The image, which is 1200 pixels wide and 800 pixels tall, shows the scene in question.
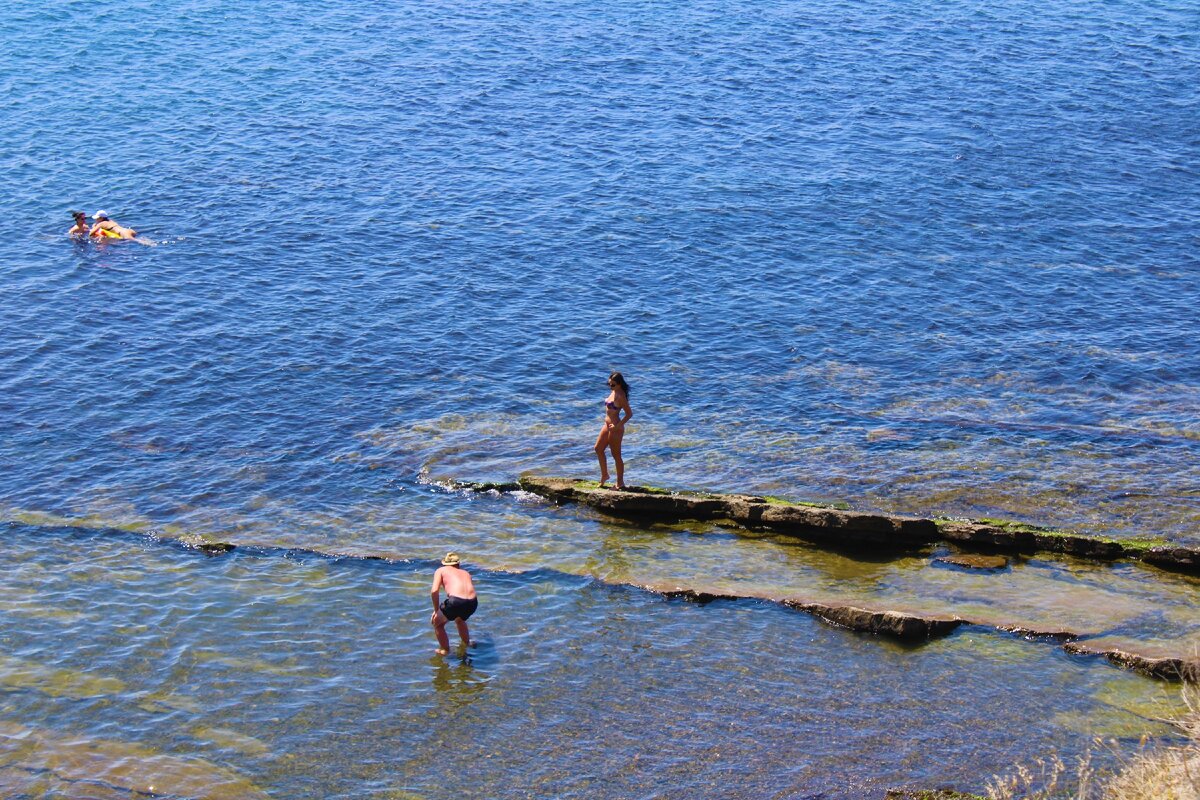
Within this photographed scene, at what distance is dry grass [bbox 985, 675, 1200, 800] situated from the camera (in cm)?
1123

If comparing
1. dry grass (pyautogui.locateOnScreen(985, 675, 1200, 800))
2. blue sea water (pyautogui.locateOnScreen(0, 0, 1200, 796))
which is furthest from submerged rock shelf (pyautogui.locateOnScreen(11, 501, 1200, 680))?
blue sea water (pyautogui.locateOnScreen(0, 0, 1200, 796))

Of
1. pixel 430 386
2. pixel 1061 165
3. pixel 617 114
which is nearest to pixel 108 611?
pixel 430 386

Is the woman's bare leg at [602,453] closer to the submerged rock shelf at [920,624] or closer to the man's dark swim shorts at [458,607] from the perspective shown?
the submerged rock shelf at [920,624]

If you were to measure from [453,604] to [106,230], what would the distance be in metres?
21.1

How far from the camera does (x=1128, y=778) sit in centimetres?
1188

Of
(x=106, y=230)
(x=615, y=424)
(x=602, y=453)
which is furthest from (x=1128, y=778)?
(x=106, y=230)

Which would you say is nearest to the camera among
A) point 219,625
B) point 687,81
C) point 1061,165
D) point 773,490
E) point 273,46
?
point 219,625

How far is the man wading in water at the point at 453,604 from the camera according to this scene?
1633cm

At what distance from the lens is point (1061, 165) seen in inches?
1490

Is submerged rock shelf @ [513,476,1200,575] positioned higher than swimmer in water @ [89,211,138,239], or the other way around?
swimmer in water @ [89,211,138,239]

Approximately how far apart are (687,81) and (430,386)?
923 inches

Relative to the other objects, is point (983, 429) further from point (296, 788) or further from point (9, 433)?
point (9, 433)

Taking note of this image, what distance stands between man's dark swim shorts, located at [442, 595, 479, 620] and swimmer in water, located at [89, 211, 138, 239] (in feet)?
68.5

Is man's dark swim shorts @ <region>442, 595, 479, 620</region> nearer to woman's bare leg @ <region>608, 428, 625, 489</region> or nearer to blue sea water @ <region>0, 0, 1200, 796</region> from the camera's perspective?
blue sea water @ <region>0, 0, 1200, 796</region>
